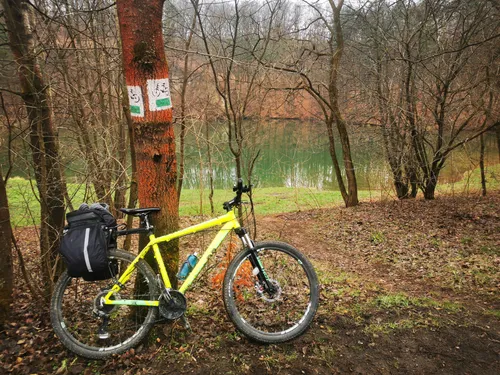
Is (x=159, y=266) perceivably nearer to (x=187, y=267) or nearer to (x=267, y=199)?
(x=187, y=267)

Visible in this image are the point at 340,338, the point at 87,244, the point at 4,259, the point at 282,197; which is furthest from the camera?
the point at 282,197

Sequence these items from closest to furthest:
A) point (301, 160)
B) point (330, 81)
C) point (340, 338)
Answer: point (340, 338) < point (330, 81) < point (301, 160)

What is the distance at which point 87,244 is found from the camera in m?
2.69

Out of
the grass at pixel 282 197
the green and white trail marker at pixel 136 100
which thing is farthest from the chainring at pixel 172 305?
the grass at pixel 282 197

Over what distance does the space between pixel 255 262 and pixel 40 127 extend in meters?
2.81

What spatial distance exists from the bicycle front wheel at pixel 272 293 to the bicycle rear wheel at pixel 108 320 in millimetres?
743

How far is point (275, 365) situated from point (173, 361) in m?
0.83

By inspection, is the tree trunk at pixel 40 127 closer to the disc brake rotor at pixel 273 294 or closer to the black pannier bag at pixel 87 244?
the black pannier bag at pixel 87 244

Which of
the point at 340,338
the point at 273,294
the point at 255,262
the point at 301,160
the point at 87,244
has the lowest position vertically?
the point at 340,338

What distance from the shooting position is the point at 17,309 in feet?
11.4

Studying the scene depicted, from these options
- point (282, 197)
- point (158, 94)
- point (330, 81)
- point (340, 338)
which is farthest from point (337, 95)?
point (340, 338)

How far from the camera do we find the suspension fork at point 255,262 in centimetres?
302

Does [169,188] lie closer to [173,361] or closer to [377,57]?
[173,361]

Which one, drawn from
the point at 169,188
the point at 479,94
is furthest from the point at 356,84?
the point at 169,188
